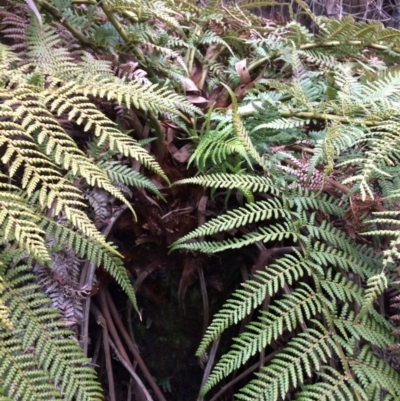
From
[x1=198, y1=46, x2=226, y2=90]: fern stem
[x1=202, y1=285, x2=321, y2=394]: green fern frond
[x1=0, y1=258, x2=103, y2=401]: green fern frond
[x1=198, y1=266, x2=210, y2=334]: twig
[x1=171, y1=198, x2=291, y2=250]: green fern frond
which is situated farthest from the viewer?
[x1=198, y1=46, x2=226, y2=90]: fern stem

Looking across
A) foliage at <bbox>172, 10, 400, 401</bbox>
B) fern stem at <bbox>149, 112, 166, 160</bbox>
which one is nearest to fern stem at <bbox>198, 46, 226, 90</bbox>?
foliage at <bbox>172, 10, 400, 401</bbox>

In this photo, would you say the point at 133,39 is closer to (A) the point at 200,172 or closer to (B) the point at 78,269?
(A) the point at 200,172

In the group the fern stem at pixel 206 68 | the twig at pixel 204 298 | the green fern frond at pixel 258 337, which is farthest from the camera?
the fern stem at pixel 206 68

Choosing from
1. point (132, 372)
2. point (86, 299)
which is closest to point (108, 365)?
point (132, 372)

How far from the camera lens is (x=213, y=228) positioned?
0.84 metres

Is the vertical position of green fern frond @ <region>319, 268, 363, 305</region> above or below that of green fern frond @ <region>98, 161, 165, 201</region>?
below

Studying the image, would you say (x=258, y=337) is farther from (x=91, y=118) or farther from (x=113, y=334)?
(x=91, y=118)

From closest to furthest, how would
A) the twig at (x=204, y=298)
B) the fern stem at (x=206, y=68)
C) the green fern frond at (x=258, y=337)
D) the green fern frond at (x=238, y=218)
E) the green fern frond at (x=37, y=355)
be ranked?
the green fern frond at (x=37, y=355)
the green fern frond at (x=258, y=337)
the green fern frond at (x=238, y=218)
the twig at (x=204, y=298)
the fern stem at (x=206, y=68)

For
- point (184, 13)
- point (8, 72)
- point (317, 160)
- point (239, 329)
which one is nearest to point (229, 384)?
point (239, 329)

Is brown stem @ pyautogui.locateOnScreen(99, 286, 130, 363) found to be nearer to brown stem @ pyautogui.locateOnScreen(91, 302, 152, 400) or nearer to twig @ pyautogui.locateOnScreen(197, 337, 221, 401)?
brown stem @ pyautogui.locateOnScreen(91, 302, 152, 400)

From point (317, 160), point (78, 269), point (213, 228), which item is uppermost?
point (317, 160)

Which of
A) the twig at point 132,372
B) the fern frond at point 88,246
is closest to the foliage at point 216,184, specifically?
the fern frond at point 88,246

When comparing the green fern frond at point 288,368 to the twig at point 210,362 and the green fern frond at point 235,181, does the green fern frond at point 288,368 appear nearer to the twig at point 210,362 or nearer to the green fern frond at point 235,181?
the twig at point 210,362

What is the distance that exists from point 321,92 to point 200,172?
46 cm
